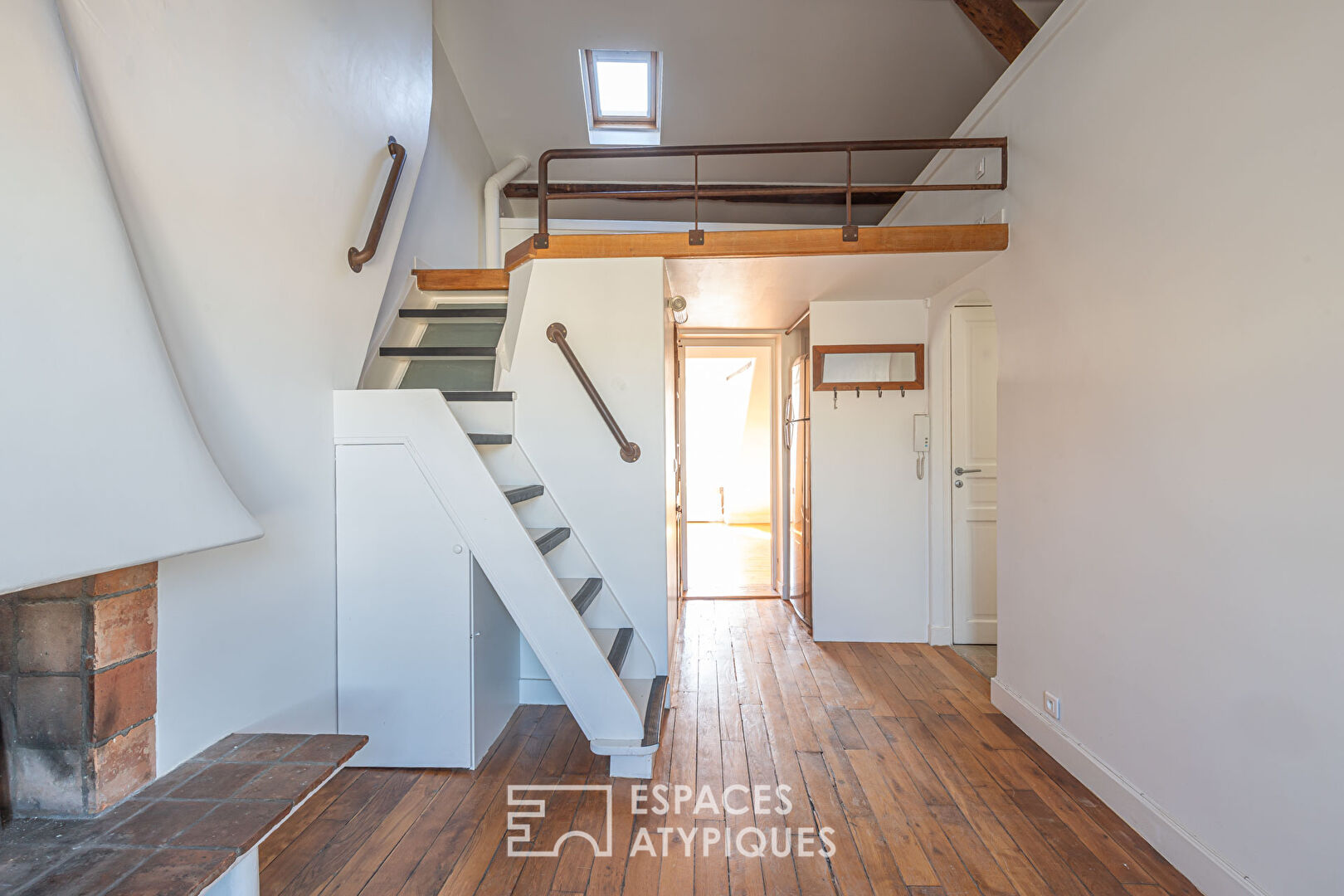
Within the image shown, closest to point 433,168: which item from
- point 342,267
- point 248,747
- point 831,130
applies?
point 342,267

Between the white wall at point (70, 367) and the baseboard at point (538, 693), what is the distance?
1764mm

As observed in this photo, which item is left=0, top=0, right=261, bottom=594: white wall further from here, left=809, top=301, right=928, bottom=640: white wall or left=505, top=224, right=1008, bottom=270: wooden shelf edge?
left=809, top=301, right=928, bottom=640: white wall

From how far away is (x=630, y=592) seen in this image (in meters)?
2.63

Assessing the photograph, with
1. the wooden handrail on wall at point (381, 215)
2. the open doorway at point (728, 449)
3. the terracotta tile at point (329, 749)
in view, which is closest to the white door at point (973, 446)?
the wooden handrail on wall at point (381, 215)

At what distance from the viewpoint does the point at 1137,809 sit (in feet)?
5.84

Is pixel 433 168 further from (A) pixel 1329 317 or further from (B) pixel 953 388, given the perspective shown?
(A) pixel 1329 317

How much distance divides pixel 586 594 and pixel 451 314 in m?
1.74

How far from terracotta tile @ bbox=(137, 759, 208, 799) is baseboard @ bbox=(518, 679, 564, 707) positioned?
144cm

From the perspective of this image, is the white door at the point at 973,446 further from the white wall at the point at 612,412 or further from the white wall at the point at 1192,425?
the white wall at the point at 612,412

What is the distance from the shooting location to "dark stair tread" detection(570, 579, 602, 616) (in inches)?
91.4

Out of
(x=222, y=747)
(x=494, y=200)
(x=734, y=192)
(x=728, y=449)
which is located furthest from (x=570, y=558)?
(x=728, y=449)

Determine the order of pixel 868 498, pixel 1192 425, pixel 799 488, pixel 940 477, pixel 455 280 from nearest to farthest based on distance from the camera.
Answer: pixel 1192 425, pixel 455 280, pixel 940 477, pixel 868 498, pixel 799 488

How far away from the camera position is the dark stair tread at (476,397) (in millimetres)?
2598

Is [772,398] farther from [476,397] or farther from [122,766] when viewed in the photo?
[122,766]
